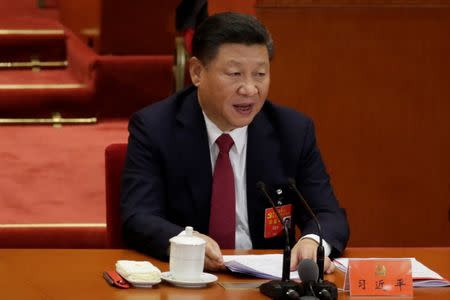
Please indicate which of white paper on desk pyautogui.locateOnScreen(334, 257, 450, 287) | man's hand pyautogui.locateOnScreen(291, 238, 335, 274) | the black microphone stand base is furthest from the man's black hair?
the black microphone stand base

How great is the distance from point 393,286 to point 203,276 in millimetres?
392

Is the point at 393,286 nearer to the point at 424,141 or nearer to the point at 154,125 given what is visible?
the point at 154,125

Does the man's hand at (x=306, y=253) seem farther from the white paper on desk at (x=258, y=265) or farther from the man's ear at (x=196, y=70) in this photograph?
the man's ear at (x=196, y=70)

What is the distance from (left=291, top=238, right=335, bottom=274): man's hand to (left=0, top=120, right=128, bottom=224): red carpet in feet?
6.08

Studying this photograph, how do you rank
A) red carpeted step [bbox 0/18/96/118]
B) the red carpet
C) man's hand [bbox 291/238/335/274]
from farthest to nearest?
red carpeted step [bbox 0/18/96/118]
the red carpet
man's hand [bbox 291/238/335/274]

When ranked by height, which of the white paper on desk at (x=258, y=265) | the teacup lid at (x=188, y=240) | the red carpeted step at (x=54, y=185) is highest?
the teacup lid at (x=188, y=240)

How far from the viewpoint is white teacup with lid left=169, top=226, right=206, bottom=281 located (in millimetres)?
2205

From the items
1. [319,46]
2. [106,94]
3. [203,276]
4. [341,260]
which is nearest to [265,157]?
[341,260]

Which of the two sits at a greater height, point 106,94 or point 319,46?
point 319,46

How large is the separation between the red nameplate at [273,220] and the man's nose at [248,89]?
0.95ft

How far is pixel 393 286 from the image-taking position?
2.18 metres

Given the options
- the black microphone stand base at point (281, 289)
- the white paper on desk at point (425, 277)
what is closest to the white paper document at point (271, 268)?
the white paper on desk at point (425, 277)

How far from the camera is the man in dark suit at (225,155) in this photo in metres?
2.67

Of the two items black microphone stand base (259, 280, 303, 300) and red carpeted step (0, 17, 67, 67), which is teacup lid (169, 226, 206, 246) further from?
red carpeted step (0, 17, 67, 67)
